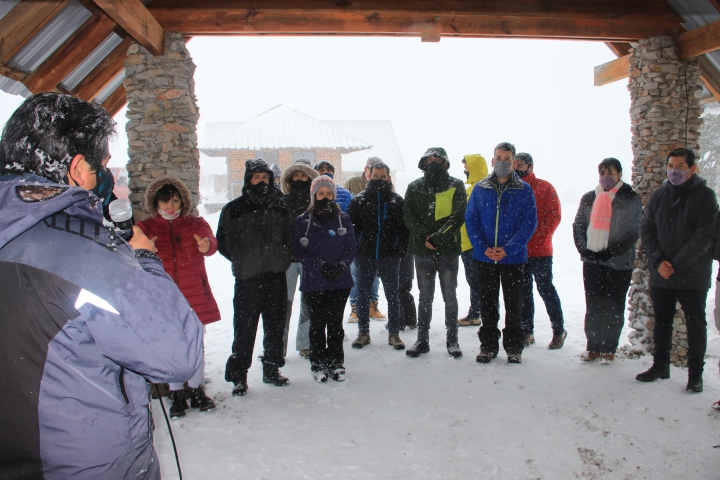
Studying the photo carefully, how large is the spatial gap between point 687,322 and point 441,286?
2.11m

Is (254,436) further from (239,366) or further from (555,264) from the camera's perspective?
(555,264)

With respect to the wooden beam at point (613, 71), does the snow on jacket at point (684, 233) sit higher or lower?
lower

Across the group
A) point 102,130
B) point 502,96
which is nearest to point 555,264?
point 102,130

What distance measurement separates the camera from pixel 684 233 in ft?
12.3

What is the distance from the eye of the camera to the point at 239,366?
3.79 meters

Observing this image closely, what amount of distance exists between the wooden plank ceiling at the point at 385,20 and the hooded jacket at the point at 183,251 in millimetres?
1923

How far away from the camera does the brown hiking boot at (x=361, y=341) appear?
16.1 feet

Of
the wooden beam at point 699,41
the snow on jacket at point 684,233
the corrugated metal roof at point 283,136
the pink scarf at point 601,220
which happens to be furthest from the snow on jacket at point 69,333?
the corrugated metal roof at point 283,136

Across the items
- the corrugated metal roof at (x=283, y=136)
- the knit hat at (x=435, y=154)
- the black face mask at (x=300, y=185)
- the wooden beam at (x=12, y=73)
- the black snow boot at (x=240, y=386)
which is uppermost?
the corrugated metal roof at (x=283, y=136)

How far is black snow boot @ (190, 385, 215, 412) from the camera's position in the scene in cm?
352

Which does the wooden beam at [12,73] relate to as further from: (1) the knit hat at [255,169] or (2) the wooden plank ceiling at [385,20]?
(1) the knit hat at [255,169]

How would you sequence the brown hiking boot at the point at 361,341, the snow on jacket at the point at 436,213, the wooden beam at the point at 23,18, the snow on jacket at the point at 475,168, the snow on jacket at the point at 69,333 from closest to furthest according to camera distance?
the snow on jacket at the point at 69,333 → the wooden beam at the point at 23,18 → the snow on jacket at the point at 436,213 → the brown hiking boot at the point at 361,341 → the snow on jacket at the point at 475,168

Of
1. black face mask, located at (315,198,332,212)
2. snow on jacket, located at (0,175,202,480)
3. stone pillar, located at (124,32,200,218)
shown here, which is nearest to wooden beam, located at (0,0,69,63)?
stone pillar, located at (124,32,200,218)

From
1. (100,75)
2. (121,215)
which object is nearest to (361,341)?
(121,215)
